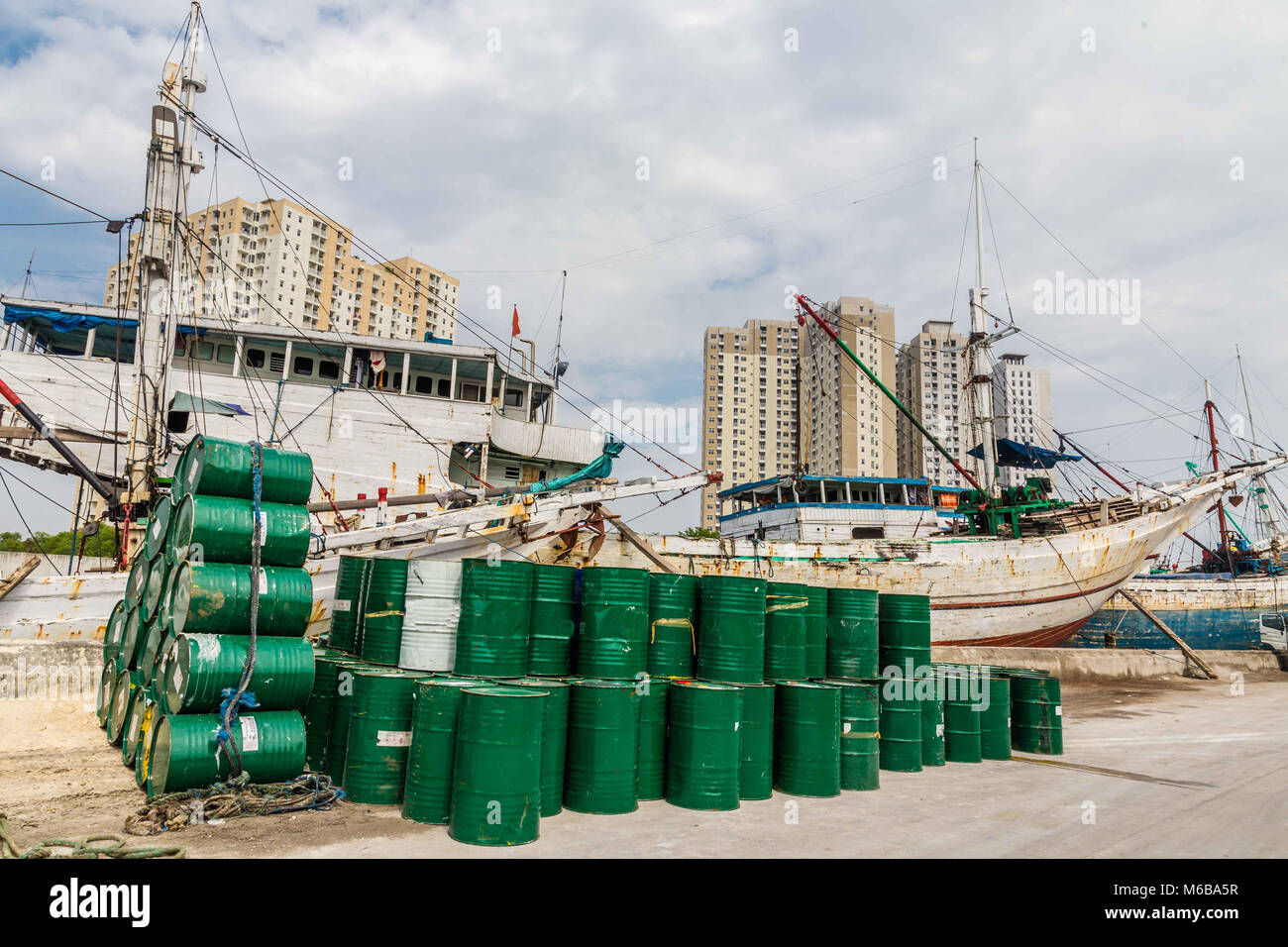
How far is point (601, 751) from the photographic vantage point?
6789mm

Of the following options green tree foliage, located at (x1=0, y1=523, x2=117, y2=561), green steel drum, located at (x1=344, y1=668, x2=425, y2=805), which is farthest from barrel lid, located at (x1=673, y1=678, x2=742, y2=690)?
green tree foliage, located at (x1=0, y1=523, x2=117, y2=561)

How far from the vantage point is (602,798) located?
6.71m

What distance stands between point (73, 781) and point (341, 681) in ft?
8.59

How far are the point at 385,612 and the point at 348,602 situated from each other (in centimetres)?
125

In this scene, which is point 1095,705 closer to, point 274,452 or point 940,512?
point 940,512

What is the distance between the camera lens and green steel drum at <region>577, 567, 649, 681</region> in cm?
772

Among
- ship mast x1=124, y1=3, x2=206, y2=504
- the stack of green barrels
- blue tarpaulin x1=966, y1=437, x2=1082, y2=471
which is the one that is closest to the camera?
the stack of green barrels

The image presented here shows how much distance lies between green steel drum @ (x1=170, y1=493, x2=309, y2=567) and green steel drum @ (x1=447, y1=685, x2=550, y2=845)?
2.64 m

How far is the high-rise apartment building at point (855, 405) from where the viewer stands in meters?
89.9

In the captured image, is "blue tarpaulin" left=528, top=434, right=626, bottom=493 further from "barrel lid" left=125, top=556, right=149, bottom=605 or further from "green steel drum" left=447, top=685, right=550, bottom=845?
"green steel drum" left=447, top=685, right=550, bottom=845

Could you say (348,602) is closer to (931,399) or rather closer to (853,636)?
(853,636)

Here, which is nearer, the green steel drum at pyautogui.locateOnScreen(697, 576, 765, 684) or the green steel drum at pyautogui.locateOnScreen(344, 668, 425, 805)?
the green steel drum at pyautogui.locateOnScreen(344, 668, 425, 805)

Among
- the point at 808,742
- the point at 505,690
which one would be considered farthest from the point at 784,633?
the point at 505,690
